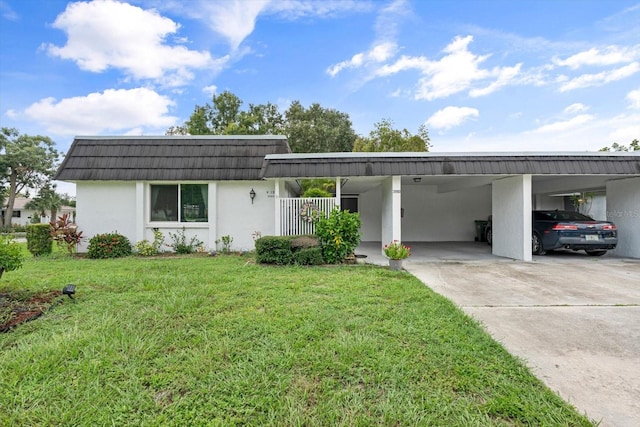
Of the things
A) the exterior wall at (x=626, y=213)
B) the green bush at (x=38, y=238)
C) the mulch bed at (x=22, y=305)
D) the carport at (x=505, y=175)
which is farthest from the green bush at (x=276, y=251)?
the exterior wall at (x=626, y=213)

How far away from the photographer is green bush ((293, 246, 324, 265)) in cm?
707

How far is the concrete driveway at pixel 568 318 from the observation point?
2305 mm

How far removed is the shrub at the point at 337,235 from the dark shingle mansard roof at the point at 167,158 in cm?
314

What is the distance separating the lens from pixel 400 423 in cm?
192

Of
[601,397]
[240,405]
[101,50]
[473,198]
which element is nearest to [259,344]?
[240,405]

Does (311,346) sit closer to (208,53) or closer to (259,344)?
(259,344)

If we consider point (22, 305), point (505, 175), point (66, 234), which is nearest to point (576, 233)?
point (505, 175)

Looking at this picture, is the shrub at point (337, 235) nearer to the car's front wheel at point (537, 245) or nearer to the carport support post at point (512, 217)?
the carport support post at point (512, 217)

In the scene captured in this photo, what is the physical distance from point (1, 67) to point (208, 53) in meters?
6.71

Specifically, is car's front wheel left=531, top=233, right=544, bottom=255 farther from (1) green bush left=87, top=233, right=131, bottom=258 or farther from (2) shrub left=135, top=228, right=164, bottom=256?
(1) green bush left=87, top=233, right=131, bottom=258

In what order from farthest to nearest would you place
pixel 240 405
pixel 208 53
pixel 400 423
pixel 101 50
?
pixel 208 53
pixel 101 50
pixel 240 405
pixel 400 423

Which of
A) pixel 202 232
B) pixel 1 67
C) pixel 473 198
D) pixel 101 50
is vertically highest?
pixel 101 50

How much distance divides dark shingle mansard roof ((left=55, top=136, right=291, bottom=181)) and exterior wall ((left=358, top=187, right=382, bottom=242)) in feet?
17.4

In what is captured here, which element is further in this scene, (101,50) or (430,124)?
(430,124)
